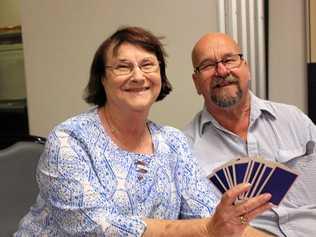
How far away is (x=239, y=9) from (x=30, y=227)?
4.62ft

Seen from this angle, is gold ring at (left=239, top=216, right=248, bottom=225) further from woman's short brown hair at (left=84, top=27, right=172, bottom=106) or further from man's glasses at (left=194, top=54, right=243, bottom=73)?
man's glasses at (left=194, top=54, right=243, bottom=73)

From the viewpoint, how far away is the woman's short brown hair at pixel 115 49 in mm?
1334

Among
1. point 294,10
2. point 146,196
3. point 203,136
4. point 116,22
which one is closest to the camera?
point 146,196

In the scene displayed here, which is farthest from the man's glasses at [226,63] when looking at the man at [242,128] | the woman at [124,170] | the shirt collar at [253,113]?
the woman at [124,170]

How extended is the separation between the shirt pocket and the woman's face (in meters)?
0.64

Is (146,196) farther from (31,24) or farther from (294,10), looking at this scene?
(31,24)

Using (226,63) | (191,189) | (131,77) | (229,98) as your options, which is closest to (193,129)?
(229,98)

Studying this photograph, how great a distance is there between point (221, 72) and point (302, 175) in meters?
0.51

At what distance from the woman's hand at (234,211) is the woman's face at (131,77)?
0.41 meters

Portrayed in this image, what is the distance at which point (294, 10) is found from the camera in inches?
82.7

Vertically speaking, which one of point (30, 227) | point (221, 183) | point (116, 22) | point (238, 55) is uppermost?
point (116, 22)

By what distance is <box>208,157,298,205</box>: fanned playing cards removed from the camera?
1.12 meters

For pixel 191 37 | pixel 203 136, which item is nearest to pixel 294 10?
pixel 191 37

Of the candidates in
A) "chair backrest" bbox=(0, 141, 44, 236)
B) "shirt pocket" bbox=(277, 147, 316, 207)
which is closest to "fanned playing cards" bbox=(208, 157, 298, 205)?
"shirt pocket" bbox=(277, 147, 316, 207)
